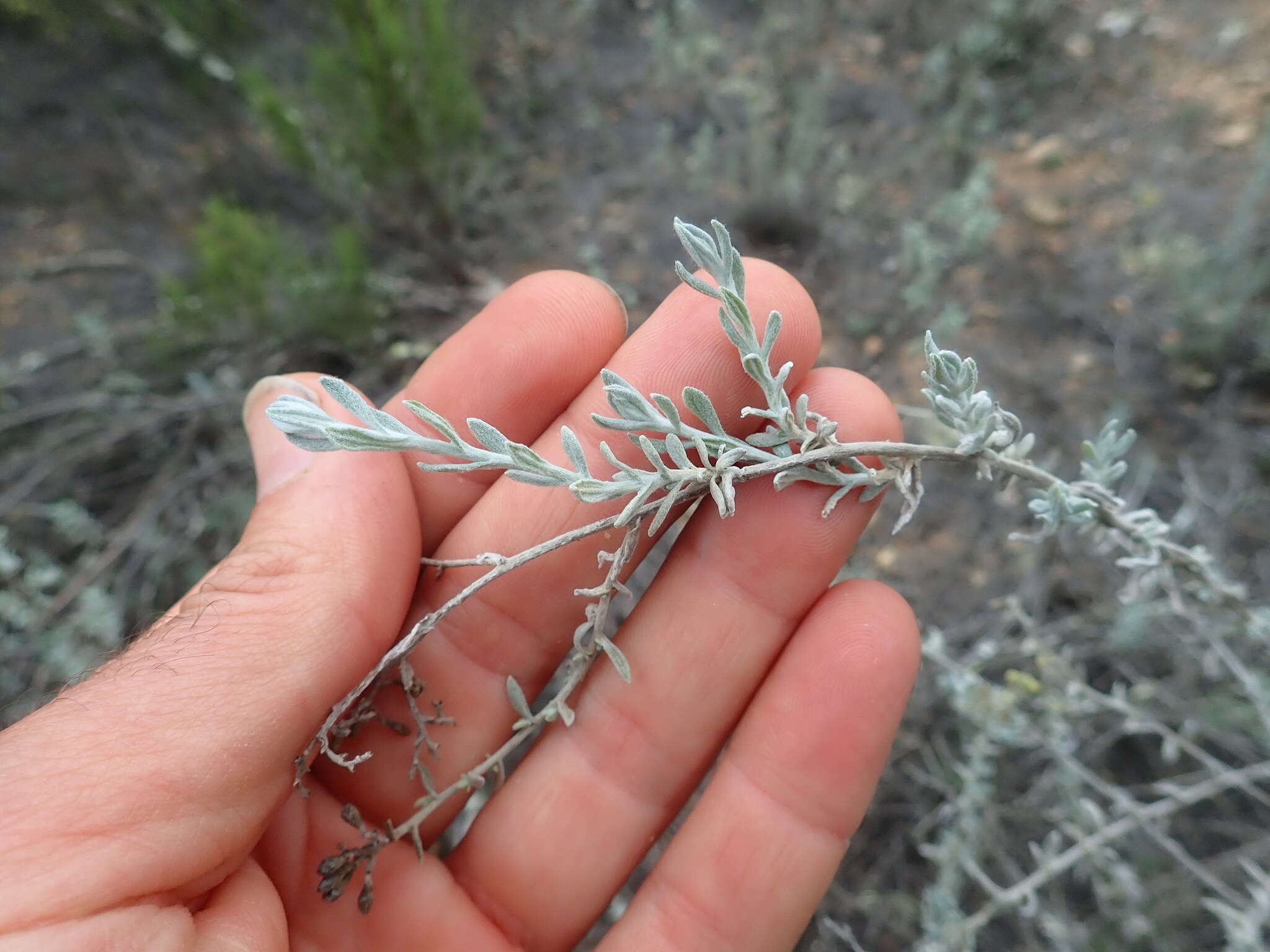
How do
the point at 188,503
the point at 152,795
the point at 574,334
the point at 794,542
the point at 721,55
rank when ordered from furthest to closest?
the point at 721,55 < the point at 188,503 < the point at 574,334 < the point at 794,542 < the point at 152,795

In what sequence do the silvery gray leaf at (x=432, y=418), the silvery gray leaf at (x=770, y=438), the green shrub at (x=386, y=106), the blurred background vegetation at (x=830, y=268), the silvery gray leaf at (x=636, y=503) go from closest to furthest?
1. the silvery gray leaf at (x=432, y=418)
2. the silvery gray leaf at (x=636, y=503)
3. the silvery gray leaf at (x=770, y=438)
4. the blurred background vegetation at (x=830, y=268)
5. the green shrub at (x=386, y=106)

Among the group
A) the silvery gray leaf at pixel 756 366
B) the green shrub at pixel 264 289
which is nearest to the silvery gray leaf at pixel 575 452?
the silvery gray leaf at pixel 756 366

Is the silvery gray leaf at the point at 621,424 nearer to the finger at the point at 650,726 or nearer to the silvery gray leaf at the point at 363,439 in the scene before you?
the silvery gray leaf at the point at 363,439

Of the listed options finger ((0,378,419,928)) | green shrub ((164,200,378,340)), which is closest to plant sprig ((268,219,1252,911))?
finger ((0,378,419,928))

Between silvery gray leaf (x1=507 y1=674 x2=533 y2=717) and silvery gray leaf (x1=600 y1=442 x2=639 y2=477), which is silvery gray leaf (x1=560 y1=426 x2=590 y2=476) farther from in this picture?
silvery gray leaf (x1=507 y1=674 x2=533 y2=717)

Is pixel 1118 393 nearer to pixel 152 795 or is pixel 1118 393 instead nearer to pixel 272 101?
pixel 152 795

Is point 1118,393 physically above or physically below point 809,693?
below

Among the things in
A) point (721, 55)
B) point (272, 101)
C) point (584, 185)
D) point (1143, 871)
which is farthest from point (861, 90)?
point (1143, 871)
